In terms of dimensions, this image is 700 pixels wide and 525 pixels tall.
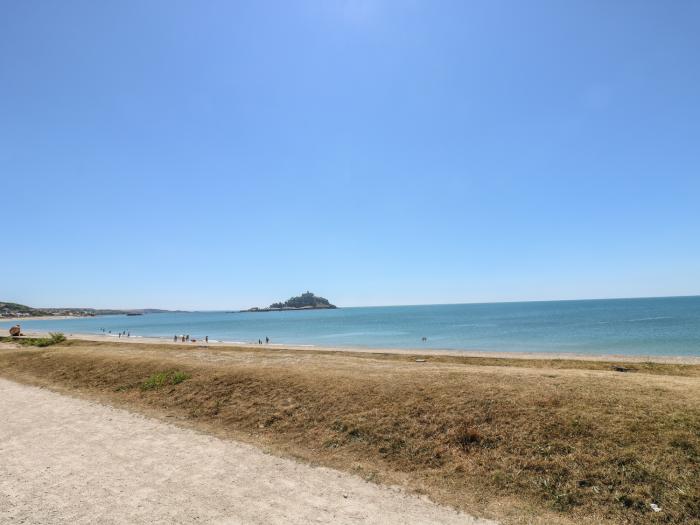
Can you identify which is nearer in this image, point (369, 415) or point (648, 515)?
point (648, 515)

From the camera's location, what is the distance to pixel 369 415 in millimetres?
12648

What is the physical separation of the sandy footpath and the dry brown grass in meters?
0.90

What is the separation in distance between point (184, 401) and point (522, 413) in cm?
1264

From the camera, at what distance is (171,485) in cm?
908

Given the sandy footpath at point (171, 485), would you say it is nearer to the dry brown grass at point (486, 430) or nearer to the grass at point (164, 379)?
the dry brown grass at point (486, 430)

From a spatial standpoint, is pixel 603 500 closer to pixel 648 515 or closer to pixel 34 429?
pixel 648 515

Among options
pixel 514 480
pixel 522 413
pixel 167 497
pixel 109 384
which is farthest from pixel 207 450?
pixel 109 384

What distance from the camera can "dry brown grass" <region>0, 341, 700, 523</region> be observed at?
8.23 meters

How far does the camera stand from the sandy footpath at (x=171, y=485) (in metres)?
7.74

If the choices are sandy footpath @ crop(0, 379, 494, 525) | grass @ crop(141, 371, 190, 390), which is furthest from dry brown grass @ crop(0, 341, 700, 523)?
sandy footpath @ crop(0, 379, 494, 525)

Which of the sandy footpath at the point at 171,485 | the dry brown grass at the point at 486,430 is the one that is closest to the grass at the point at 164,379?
the dry brown grass at the point at 486,430

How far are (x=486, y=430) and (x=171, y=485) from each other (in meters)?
7.97

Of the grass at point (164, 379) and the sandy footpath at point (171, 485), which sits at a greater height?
the grass at point (164, 379)

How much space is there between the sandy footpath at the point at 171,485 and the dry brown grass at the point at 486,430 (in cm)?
90
